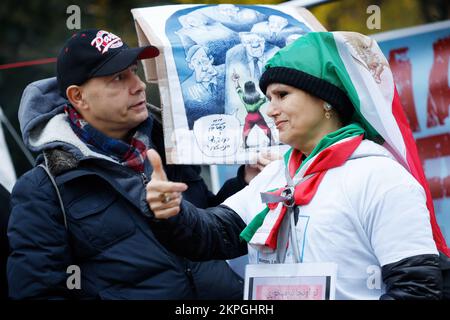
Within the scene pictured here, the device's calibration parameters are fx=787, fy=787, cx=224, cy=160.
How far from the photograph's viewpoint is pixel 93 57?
118 inches

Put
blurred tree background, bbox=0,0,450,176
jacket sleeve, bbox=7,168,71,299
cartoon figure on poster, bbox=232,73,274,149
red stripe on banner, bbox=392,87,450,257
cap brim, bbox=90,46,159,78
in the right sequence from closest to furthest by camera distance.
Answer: red stripe on banner, bbox=392,87,450,257 → jacket sleeve, bbox=7,168,71,299 → cap brim, bbox=90,46,159,78 → cartoon figure on poster, bbox=232,73,274,149 → blurred tree background, bbox=0,0,450,176

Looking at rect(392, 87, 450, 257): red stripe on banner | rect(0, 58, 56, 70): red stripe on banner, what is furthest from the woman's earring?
rect(0, 58, 56, 70): red stripe on banner

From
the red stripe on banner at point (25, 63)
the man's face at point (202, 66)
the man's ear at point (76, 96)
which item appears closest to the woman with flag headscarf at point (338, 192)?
the man's face at point (202, 66)

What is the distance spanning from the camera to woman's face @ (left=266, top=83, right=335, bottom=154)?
2568 mm

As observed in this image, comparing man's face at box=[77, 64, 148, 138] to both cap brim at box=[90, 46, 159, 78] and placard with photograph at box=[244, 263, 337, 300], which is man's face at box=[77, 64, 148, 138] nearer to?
cap brim at box=[90, 46, 159, 78]

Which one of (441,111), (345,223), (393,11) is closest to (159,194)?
(345,223)

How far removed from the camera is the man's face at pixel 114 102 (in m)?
3.01

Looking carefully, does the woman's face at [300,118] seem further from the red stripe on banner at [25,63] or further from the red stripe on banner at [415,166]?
the red stripe on banner at [25,63]

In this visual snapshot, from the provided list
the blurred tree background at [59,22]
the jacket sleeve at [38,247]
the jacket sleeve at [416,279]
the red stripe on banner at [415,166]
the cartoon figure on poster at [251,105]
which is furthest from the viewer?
the blurred tree background at [59,22]

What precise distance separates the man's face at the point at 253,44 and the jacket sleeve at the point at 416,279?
1191mm

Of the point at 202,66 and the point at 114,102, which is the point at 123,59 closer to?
the point at 114,102

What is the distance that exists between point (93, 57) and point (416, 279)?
1.48m

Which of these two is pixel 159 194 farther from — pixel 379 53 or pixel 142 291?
pixel 379 53
